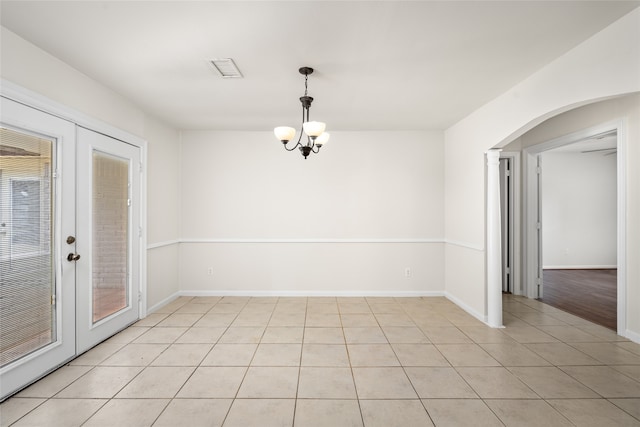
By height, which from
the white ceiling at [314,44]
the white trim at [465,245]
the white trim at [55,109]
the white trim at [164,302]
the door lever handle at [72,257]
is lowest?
the white trim at [164,302]

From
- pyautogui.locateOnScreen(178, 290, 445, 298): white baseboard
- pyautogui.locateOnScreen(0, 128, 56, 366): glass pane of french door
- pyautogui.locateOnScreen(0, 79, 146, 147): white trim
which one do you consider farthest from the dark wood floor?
pyautogui.locateOnScreen(0, 79, 146, 147): white trim

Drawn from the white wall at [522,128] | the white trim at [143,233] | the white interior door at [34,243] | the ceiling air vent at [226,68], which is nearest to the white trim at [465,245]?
the white wall at [522,128]

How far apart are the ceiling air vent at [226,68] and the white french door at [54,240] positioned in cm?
141

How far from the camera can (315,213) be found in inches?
191

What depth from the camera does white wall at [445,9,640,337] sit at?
A: 80.7 inches

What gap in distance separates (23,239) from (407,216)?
14.6 ft

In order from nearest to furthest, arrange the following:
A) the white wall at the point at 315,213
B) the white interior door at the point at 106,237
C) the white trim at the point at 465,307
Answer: the white interior door at the point at 106,237, the white trim at the point at 465,307, the white wall at the point at 315,213

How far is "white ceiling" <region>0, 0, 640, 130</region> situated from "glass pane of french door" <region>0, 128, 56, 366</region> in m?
0.86

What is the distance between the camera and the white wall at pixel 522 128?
2.05m

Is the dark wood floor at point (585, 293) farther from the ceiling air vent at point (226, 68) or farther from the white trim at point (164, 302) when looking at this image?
the white trim at point (164, 302)

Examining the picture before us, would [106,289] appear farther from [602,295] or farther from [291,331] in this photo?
[602,295]

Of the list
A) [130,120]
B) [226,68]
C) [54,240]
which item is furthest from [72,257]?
[226,68]

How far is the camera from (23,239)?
232cm

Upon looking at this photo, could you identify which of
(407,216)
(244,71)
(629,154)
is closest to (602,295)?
(629,154)
